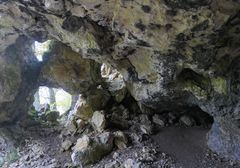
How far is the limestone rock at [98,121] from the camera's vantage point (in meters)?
8.07

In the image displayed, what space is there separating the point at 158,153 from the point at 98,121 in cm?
181

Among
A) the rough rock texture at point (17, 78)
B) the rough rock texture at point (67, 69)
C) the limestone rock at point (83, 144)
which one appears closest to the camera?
the limestone rock at point (83, 144)

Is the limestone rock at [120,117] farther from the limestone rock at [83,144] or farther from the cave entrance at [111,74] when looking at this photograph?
the cave entrance at [111,74]

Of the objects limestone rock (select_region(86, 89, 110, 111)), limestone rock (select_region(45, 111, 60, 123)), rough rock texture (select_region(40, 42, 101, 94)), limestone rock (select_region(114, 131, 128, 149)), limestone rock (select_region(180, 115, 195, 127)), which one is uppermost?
rough rock texture (select_region(40, 42, 101, 94))

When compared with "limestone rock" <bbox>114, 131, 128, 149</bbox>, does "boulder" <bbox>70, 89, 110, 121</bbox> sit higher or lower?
higher

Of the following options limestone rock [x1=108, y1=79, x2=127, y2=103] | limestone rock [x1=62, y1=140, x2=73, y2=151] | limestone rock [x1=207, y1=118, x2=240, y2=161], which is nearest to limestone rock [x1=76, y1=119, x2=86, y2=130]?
limestone rock [x1=62, y1=140, x2=73, y2=151]

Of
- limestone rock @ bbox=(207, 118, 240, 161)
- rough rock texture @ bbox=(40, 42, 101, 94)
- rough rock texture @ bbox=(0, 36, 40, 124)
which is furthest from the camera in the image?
rough rock texture @ bbox=(40, 42, 101, 94)

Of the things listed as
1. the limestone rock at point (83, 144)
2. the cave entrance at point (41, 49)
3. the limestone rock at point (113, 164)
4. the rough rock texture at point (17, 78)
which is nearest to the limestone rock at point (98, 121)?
the limestone rock at point (83, 144)

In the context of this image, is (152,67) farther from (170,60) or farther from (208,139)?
(208,139)

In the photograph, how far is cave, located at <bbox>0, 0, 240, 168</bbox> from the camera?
15.9 ft

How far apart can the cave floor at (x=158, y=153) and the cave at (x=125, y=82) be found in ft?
0.08

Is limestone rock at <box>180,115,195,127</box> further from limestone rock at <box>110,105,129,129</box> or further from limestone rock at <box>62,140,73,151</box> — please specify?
limestone rock at <box>62,140,73,151</box>

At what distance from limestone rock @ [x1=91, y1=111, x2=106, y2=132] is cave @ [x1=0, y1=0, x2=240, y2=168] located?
0.03 metres

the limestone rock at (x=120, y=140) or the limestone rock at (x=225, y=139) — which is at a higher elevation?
the limestone rock at (x=225, y=139)
